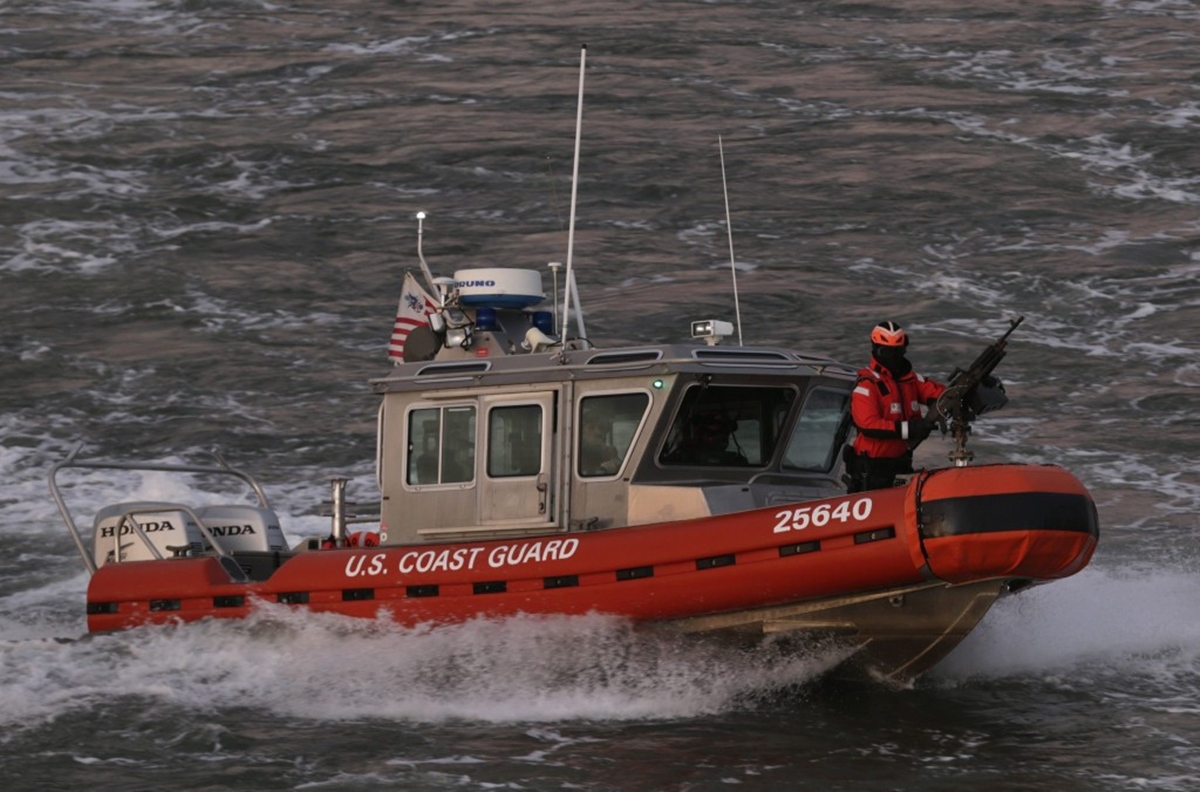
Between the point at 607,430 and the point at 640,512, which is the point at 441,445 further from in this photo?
the point at 640,512

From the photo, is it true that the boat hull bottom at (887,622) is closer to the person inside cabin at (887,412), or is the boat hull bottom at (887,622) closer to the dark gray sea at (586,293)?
the dark gray sea at (586,293)

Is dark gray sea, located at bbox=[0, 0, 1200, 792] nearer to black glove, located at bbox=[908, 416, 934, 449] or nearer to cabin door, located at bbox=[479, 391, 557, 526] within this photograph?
cabin door, located at bbox=[479, 391, 557, 526]

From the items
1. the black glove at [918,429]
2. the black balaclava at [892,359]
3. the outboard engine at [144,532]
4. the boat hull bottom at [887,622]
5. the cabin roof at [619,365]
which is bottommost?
the outboard engine at [144,532]

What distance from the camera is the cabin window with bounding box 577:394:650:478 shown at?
10172mm

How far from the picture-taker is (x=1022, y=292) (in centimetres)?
2058

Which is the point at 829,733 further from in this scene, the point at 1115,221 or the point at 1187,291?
the point at 1115,221

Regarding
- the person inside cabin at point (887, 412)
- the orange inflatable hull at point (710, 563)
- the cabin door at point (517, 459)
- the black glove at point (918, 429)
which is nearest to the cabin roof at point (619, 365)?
the cabin door at point (517, 459)

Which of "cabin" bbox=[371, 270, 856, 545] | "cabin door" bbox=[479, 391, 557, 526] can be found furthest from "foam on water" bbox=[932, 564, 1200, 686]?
"cabin door" bbox=[479, 391, 557, 526]

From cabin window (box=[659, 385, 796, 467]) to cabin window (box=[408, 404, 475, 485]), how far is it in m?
1.25

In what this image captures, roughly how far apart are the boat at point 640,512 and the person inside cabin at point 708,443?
0.04ft

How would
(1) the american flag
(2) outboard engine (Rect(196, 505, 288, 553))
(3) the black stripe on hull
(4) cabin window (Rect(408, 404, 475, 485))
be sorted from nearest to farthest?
(3) the black stripe on hull → (4) cabin window (Rect(408, 404, 475, 485)) → (1) the american flag → (2) outboard engine (Rect(196, 505, 288, 553))

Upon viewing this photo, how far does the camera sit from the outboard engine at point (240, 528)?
1195 centimetres

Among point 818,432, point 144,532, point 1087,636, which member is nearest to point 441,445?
point 818,432

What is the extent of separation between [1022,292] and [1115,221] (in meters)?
2.84
